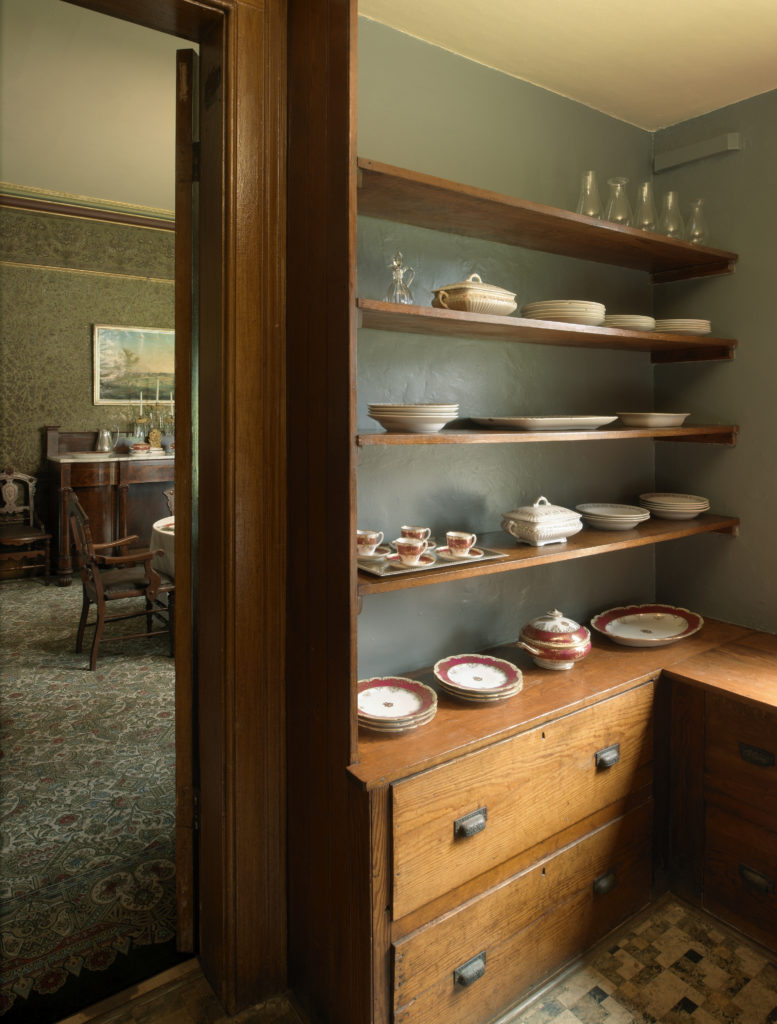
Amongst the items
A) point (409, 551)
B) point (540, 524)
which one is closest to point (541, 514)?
point (540, 524)

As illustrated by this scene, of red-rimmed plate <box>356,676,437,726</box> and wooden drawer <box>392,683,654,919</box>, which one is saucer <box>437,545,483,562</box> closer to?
red-rimmed plate <box>356,676,437,726</box>

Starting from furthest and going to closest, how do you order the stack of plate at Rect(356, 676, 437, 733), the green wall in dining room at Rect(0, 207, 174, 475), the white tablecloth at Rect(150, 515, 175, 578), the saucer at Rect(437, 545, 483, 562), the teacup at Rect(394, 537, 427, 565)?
the green wall in dining room at Rect(0, 207, 174, 475), the white tablecloth at Rect(150, 515, 175, 578), the saucer at Rect(437, 545, 483, 562), the teacup at Rect(394, 537, 427, 565), the stack of plate at Rect(356, 676, 437, 733)

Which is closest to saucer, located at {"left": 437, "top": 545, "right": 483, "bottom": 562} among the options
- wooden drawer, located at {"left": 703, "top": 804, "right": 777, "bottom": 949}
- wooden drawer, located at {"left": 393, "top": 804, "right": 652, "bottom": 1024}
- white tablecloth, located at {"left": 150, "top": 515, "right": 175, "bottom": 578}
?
wooden drawer, located at {"left": 393, "top": 804, "right": 652, "bottom": 1024}

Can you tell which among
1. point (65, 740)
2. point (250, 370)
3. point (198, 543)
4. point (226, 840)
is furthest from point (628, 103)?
point (65, 740)

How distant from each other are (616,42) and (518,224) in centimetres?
66

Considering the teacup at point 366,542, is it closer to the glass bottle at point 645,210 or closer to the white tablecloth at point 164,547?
the glass bottle at point 645,210

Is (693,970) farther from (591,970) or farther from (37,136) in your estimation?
(37,136)

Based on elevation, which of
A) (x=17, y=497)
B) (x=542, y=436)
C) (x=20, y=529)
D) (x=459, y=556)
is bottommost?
(x=20, y=529)

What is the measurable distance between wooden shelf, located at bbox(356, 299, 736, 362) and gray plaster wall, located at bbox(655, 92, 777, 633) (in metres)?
0.07

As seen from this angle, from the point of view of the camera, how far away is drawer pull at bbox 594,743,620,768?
1.93m

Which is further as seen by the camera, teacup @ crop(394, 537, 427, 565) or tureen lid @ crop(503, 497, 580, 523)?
tureen lid @ crop(503, 497, 580, 523)

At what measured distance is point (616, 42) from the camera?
2072mm

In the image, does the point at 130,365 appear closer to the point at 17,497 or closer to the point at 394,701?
the point at 17,497

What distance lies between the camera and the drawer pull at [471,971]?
5.32ft
